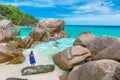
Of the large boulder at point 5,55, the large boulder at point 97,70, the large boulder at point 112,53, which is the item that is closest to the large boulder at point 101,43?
the large boulder at point 112,53

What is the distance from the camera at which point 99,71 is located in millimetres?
11570

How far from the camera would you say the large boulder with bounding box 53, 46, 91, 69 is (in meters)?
17.2

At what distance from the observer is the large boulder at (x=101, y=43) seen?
19172mm

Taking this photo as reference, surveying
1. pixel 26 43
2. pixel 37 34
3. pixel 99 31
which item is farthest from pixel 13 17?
pixel 26 43

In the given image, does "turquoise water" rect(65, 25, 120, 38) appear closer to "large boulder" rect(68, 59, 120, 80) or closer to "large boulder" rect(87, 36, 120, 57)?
"large boulder" rect(87, 36, 120, 57)

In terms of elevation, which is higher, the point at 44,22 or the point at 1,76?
the point at 44,22

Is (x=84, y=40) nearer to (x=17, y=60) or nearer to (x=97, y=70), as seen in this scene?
(x=17, y=60)

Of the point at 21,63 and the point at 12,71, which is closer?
the point at 12,71

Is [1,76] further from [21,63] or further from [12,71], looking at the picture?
[21,63]

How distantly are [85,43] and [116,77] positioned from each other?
14.2m

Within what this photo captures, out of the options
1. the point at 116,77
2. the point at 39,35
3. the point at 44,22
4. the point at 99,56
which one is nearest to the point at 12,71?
the point at 99,56

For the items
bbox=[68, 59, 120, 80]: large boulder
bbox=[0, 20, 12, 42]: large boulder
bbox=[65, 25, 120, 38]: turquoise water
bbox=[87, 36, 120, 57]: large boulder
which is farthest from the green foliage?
bbox=[68, 59, 120, 80]: large boulder

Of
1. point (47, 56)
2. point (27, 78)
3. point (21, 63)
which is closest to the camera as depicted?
point (27, 78)

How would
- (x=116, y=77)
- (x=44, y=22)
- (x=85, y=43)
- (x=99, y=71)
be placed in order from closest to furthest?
(x=116, y=77) → (x=99, y=71) → (x=85, y=43) → (x=44, y=22)
